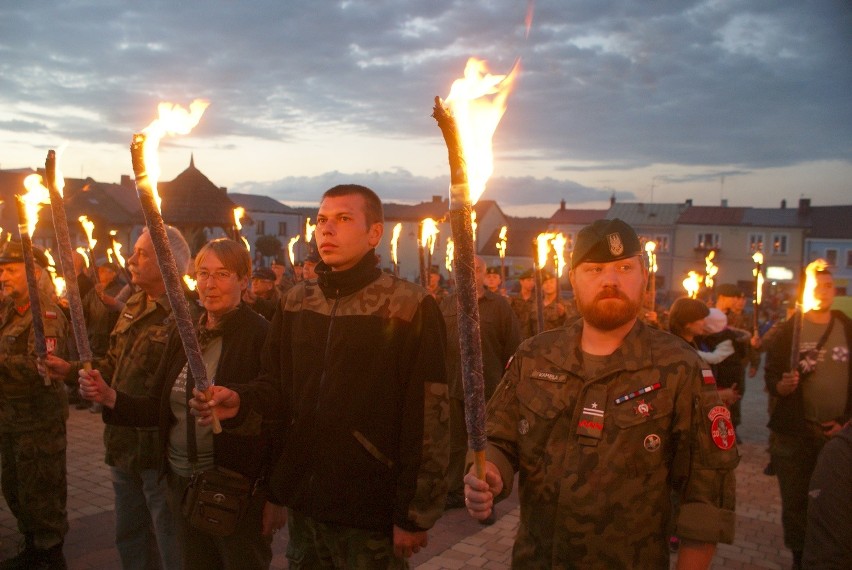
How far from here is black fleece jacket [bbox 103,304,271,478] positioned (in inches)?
137

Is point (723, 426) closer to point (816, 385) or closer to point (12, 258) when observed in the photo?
point (816, 385)

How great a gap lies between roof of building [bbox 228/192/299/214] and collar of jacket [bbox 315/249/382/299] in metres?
79.1

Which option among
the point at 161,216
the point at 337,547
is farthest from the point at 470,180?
the point at 337,547

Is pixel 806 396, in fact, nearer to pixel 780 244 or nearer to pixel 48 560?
pixel 48 560

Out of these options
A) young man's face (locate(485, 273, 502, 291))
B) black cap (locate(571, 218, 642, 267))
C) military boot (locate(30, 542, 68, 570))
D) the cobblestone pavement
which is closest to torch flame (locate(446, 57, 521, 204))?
black cap (locate(571, 218, 642, 267))

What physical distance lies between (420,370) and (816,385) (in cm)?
427

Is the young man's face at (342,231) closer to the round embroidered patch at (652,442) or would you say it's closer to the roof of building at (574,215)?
the round embroidered patch at (652,442)

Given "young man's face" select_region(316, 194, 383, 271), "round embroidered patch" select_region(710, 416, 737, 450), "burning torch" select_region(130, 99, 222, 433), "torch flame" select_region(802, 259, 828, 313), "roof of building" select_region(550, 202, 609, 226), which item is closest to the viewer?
"burning torch" select_region(130, 99, 222, 433)

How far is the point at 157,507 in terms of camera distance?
4188 millimetres

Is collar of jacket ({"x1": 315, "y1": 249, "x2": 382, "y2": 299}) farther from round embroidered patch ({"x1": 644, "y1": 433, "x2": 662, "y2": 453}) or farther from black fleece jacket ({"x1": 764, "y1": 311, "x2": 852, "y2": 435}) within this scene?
black fleece jacket ({"x1": 764, "y1": 311, "x2": 852, "y2": 435})

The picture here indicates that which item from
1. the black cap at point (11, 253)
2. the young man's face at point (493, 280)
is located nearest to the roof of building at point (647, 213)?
the young man's face at point (493, 280)

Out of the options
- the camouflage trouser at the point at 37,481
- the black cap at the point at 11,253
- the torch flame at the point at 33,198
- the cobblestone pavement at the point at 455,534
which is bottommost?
the cobblestone pavement at the point at 455,534

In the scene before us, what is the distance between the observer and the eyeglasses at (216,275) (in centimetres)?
393

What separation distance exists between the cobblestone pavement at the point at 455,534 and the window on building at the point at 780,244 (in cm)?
6021
